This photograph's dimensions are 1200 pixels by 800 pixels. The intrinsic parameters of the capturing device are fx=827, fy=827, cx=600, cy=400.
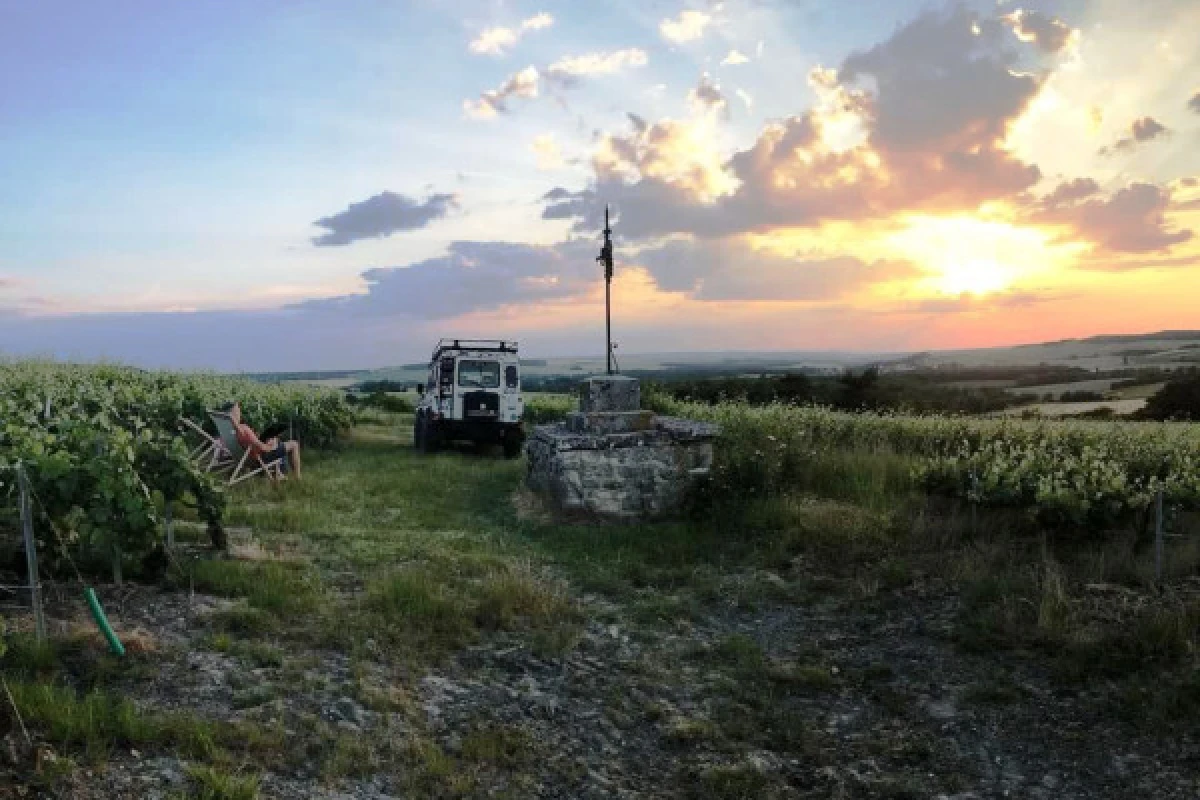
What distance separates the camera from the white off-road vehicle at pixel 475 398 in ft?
55.8

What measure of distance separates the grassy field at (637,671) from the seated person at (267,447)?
4.34 meters

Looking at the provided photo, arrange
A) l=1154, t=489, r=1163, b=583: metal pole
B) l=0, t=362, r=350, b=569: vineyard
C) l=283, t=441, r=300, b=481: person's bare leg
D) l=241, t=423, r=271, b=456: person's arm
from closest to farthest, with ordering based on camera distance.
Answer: l=0, t=362, r=350, b=569: vineyard
l=1154, t=489, r=1163, b=583: metal pole
l=241, t=423, r=271, b=456: person's arm
l=283, t=441, r=300, b=481: person's bare leg

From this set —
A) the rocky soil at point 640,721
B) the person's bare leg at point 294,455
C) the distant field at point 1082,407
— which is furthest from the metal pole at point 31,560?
the distant field at point 1082,407

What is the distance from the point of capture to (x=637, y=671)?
5.64 metres

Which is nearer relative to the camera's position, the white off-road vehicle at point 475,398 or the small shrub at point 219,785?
the small shrub at point 219,785

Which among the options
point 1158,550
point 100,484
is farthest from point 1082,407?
point 100,484

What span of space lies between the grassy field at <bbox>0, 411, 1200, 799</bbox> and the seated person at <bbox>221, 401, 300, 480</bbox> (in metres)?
4.34

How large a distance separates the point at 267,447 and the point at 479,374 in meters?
5.39

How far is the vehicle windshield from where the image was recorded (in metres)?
17.3

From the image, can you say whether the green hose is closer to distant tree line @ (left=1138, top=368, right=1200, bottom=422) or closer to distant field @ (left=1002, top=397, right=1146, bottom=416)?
distant field @ (left=1002, top=397, right=1146, bottom=416)

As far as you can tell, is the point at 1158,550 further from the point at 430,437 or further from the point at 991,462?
the point at 430,437

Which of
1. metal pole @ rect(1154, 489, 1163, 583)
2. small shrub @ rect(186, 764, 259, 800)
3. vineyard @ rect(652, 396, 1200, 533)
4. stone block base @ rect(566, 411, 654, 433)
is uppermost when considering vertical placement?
stone block base @ rect(566, 411, 654, 433)

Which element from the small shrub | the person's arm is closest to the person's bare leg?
the person's arm

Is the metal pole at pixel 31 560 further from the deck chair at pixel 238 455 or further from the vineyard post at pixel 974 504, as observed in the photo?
the deck chair at pixel 238 455
